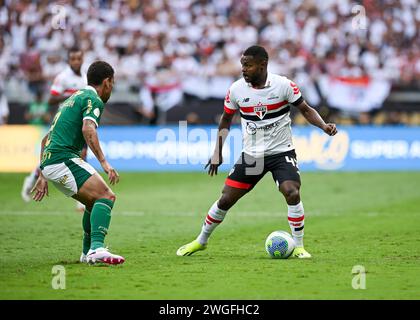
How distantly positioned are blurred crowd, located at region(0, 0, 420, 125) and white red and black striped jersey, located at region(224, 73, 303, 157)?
1465 cm

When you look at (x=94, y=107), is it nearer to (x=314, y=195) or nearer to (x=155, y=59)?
(x=314, y=195)

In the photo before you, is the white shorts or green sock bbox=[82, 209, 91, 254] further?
green sock bbox=[82, 209, 91, 254]

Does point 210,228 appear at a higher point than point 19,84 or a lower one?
lower

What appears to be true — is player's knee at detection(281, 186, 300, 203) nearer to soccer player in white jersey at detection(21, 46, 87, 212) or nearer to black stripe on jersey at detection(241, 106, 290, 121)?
black stripe on jersey at detection(241, 106, 290, 121)

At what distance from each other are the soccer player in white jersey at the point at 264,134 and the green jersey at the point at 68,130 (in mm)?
1916

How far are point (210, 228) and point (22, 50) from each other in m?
17.9

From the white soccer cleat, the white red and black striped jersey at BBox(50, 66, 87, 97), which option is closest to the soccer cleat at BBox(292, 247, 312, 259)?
the white red and black striped jersey at BBox(50, 66, 87, 97)

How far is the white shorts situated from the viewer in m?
9.94

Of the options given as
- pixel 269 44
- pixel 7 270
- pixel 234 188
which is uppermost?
pixel 269 44

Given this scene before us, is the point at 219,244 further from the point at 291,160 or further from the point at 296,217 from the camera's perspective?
the point at 291,160

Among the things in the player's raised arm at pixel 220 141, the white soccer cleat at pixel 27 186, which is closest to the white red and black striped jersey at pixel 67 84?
the white soccer cleat at pixel 27 186

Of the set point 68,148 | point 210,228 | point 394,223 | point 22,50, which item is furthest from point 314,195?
point 22,50

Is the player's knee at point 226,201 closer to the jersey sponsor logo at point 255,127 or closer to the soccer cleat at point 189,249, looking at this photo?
the soccer cleat at point 189,249

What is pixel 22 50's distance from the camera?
27375mm
